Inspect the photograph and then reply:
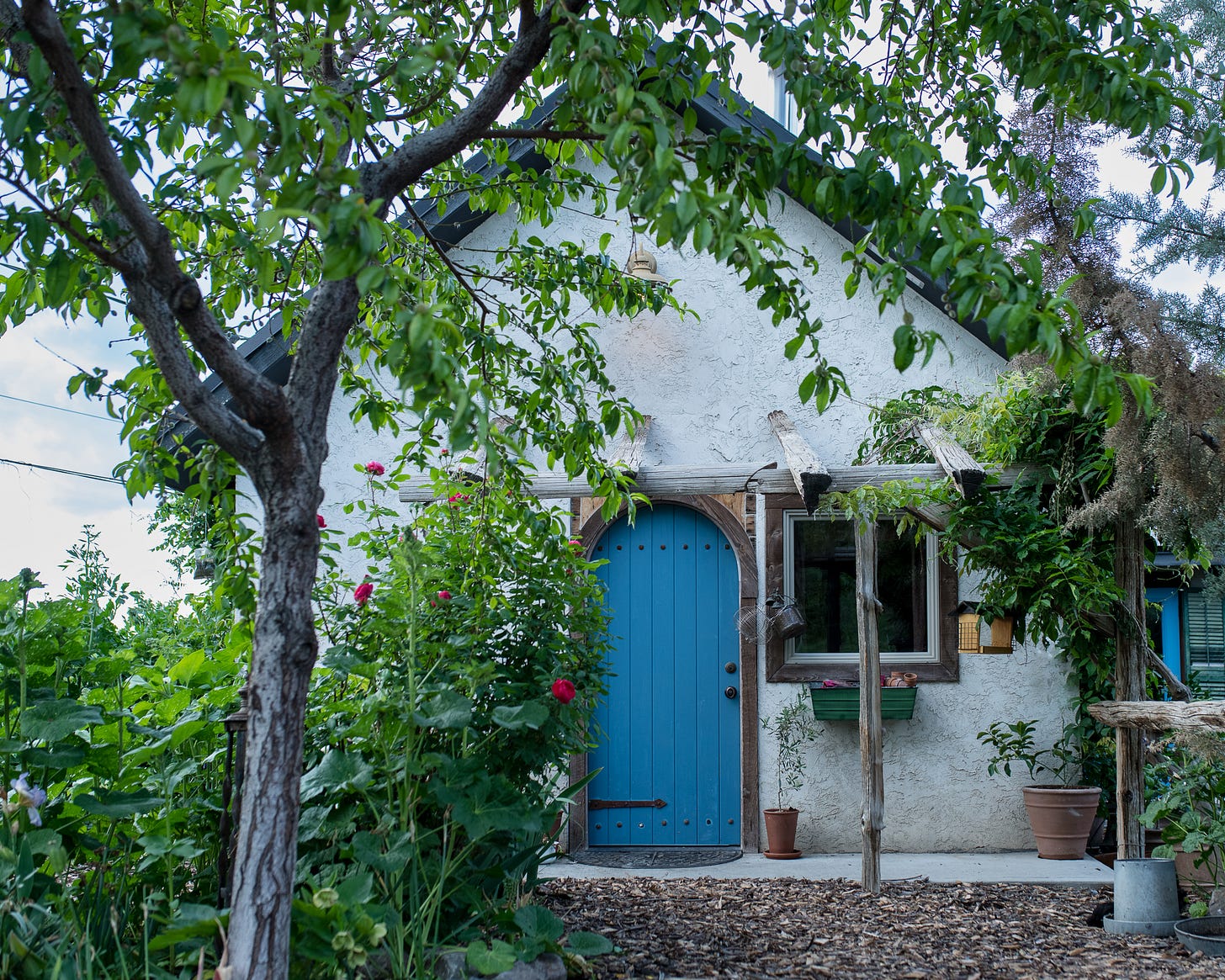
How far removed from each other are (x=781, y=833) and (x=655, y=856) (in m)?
0.70

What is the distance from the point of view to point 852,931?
13.0 ft

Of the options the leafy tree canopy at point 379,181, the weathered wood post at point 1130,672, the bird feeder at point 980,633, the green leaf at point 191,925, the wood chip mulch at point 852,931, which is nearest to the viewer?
the leafy tree canopy at point 379,181

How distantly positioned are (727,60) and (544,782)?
2.36 metres

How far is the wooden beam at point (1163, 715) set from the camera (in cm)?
380

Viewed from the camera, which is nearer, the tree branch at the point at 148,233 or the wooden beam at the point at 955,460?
the tree branch at the point at 148,233

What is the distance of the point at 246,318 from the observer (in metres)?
3.52

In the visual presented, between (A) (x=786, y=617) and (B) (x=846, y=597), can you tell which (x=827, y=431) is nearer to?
(B) (x=846, y=597)

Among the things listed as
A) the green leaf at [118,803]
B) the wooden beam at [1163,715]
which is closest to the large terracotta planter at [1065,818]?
the wooden beam at [1163,715]

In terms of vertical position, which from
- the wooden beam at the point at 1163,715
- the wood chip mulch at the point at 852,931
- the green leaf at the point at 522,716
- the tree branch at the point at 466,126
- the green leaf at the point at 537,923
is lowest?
the wood chip mulch at the point at 852,931

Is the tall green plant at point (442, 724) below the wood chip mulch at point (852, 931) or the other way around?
the other way around

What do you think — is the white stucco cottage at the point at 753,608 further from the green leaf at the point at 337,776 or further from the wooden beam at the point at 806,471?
the green leaf at the point at 337,776

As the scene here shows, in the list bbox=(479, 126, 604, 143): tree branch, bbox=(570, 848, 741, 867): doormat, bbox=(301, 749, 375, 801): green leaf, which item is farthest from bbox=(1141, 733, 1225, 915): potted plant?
bbox=(479, 126, 604, 143): tree branch

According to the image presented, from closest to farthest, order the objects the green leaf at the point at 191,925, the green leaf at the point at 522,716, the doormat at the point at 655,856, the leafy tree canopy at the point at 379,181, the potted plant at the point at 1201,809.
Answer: the leafy tree canopy at the point at 379,181, the green leaf at the point at 191,925, the green leaf at the point at 522,716, the potted plant at the point at 1201,809, the doormat at the point at 655,856

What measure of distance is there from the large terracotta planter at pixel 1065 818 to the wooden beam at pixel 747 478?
166 cm
